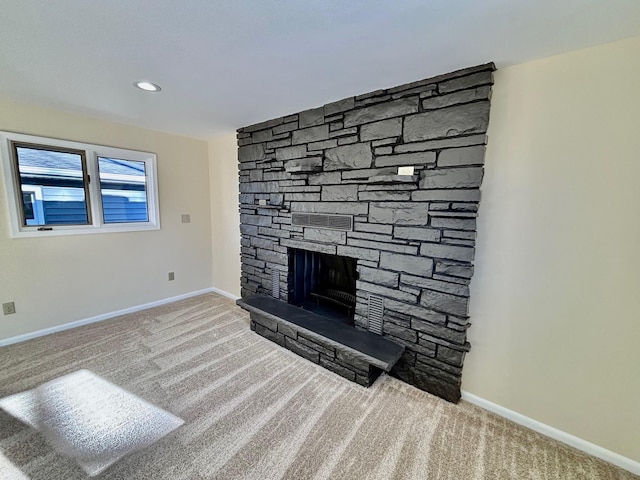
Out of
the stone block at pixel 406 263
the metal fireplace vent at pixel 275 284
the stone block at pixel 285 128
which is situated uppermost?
the stone block at pixel 285 128

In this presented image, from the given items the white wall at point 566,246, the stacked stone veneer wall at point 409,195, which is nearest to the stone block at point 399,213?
the stacked stone veneer wall at point 409,195

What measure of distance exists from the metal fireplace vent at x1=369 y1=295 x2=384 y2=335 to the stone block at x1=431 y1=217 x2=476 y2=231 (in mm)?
760

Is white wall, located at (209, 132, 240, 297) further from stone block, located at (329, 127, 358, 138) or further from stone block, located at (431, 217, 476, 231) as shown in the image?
stone block, located at (431, 217, 476, 231)

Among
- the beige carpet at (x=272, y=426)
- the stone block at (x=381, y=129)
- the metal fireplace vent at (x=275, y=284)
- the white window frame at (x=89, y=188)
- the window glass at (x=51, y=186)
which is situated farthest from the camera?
the metal fireplace vent at (x=275, y=284)

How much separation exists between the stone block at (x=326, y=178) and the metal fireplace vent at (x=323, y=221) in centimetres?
30

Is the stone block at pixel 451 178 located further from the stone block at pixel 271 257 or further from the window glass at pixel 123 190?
the window glass at pixel 123 190

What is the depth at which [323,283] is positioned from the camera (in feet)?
9.52

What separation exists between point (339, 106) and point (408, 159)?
30.7 inches

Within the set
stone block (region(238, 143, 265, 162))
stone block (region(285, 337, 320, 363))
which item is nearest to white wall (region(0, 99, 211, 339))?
stone block (region(238, 143, 265, 162))

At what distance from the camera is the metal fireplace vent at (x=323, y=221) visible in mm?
2242

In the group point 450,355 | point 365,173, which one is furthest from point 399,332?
point 365,173

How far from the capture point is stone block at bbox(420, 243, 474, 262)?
1699 millimetres

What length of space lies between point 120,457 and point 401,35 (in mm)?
2672

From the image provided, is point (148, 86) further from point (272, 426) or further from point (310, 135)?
point (272, 426)
